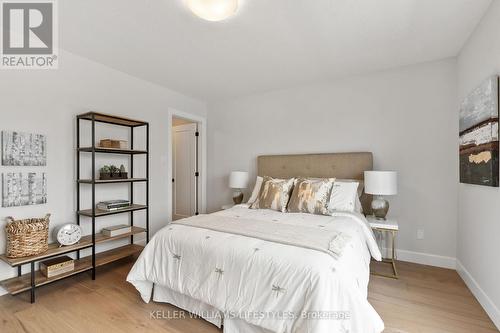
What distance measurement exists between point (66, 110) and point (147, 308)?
7.56ft

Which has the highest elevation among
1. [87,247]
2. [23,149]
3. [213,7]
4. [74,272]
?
[213,7]

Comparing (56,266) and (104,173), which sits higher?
(104,173)

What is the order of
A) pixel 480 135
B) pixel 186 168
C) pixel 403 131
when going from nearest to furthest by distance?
pixel 480 135 < pixel 403 131 < pixel 186 168

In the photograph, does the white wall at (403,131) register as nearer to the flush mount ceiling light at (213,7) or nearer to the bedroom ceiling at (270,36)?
the bedroom ceiling at (270,36)

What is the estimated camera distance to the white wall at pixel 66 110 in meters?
2.36

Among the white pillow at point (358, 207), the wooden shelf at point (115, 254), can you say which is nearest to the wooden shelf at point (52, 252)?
the wooden shelf at point (115, 254)

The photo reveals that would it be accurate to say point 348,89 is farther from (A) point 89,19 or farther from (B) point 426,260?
(A) point 89,19

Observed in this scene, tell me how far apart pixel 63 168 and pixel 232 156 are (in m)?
2.51

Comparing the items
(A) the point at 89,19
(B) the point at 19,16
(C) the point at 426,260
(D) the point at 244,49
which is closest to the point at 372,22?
(D) the point at 244,49

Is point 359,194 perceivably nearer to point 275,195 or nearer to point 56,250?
point 275,195

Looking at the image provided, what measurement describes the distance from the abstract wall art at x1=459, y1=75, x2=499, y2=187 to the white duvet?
1.11 metres

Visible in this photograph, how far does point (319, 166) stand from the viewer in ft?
11.6

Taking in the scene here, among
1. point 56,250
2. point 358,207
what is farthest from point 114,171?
point 358,207

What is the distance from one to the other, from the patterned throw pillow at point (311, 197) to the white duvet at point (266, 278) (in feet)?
1.54
